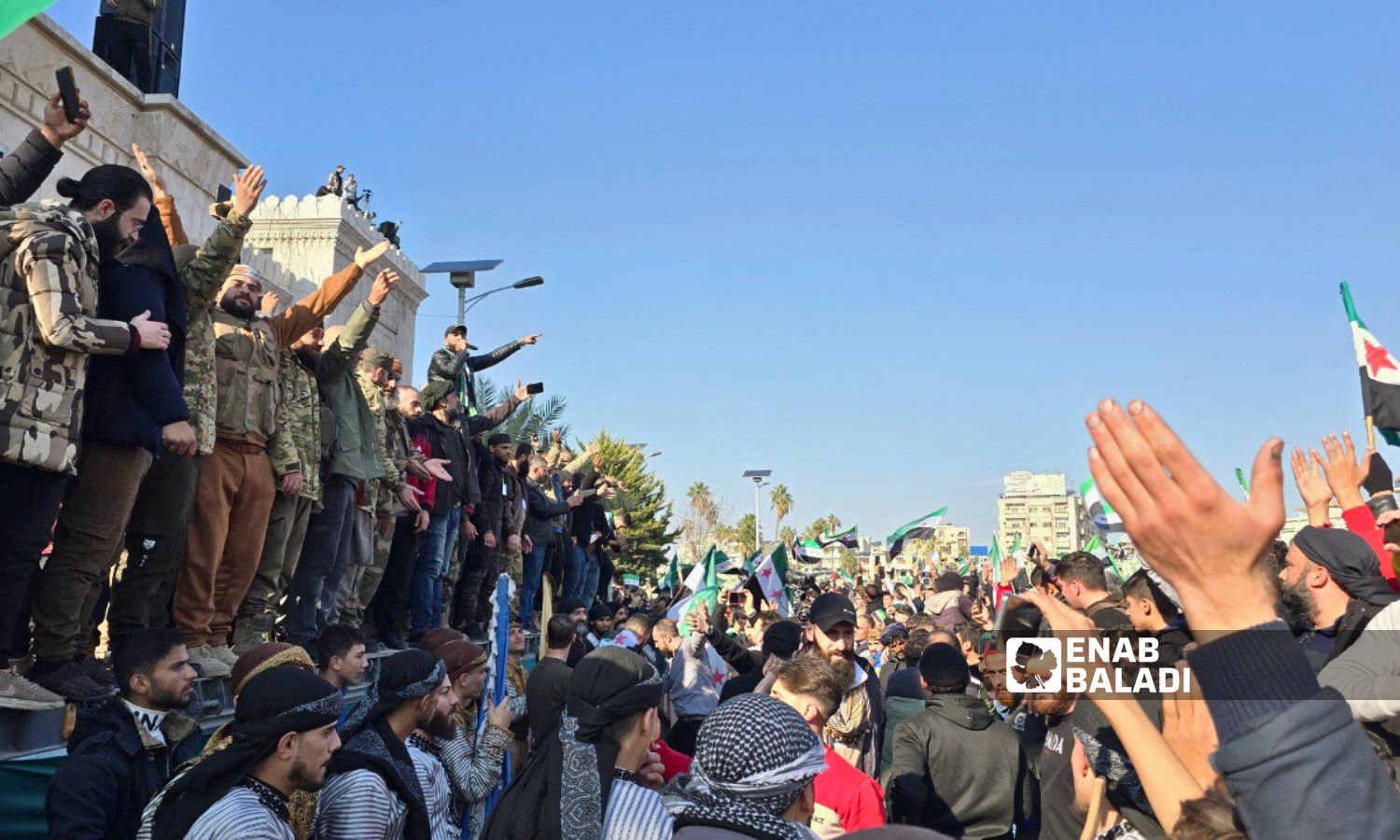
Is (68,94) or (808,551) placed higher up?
(68,94)

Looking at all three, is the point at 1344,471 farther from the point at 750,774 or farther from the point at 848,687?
the point at 750,774

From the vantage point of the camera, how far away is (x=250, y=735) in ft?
11.1

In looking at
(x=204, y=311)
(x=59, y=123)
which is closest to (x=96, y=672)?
(x=204, y=311)

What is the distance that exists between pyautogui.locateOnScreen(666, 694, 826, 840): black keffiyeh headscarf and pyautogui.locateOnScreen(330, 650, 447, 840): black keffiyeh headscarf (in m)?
1.49

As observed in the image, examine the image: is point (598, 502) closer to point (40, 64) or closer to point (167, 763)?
point (40, 64)

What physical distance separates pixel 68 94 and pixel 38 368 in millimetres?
1229

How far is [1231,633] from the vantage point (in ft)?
4.47

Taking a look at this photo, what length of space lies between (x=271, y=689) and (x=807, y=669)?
7.15 ft

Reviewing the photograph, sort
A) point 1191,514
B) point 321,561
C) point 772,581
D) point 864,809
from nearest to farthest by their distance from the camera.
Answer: point 1191,514, point 864,809, point 321,561, point 772,581

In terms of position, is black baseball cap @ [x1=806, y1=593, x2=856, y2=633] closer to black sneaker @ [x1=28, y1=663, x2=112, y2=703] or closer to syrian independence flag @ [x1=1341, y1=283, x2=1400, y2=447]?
black sneaker @ [x1=28, y1=663, x2=112, y2=703]

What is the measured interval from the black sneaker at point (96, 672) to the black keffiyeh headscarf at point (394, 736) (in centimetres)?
152

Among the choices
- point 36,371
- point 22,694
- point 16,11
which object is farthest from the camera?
point 36,371

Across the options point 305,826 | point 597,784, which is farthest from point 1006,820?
point 305,826

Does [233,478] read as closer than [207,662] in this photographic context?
No
